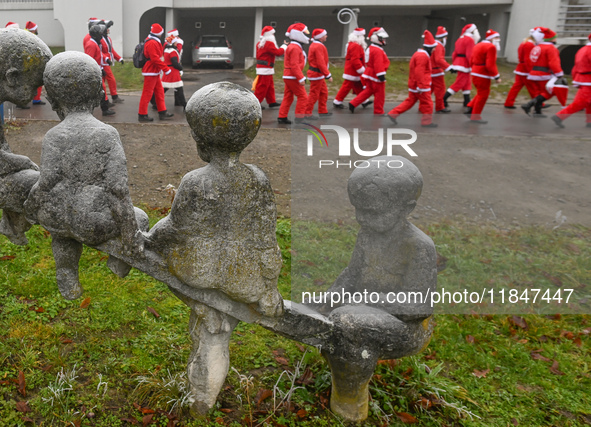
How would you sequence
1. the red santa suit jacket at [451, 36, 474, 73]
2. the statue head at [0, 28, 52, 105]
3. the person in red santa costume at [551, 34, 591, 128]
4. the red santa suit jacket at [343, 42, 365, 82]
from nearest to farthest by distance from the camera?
1. the statue head at [0, 28, 52, 105]
2. the person in red santa costume at [551, 34, 591, 128]
3. the red santa suit jacket at [343, 42, 365, 82]
4. the red santa suit jacket at [451, 36, 474, 73]

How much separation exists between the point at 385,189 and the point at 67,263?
5.64ft

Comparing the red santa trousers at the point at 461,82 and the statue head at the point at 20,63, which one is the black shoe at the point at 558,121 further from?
the red santa trousers at the point at 461,82

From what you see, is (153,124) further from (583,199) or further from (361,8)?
(361,8)

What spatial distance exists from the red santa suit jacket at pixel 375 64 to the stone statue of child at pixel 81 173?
9640 millimetres

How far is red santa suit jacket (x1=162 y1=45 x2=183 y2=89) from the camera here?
1190cm

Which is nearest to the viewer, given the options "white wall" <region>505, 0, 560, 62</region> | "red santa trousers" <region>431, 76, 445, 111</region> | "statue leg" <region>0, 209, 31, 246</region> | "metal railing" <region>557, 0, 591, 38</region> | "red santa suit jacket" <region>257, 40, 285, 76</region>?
"statue leg" <region>0, 209, 31, 246</region>

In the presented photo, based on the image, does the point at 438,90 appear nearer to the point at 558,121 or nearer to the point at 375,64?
the point at 375,64

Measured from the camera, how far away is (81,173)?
2578 millimetres

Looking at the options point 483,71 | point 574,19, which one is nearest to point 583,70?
point 483,71

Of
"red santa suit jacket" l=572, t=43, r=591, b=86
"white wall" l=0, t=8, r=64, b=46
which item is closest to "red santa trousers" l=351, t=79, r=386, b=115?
"red santa suit jacket" l=572, t=43, r=591, b=86

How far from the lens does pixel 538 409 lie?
3.69 meters

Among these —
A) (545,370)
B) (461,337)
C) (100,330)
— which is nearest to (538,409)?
(545,370)

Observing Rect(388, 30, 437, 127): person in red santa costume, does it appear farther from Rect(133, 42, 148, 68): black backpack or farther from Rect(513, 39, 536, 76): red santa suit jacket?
Rect(133, 42, 148, 68): black backpack

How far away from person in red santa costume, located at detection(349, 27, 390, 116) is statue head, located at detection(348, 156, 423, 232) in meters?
8.81
